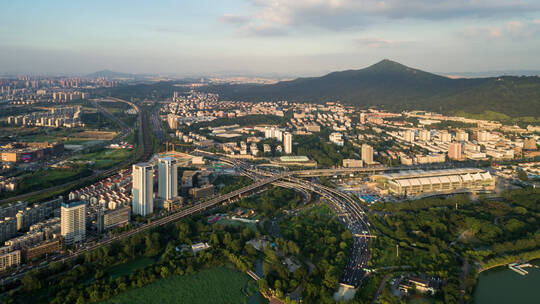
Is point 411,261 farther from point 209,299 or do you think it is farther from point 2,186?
point 2,186

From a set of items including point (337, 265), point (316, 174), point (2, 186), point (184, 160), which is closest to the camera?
point (337, 265)

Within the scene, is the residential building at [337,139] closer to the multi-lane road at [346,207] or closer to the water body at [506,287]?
the multi-lane road at [346,207]

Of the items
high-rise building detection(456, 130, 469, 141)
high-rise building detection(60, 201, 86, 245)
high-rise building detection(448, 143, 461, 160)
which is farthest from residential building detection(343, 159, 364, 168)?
high-rise building detection(60, 201, 86, 245)

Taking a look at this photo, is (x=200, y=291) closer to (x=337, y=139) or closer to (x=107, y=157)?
(x=107, y=157)

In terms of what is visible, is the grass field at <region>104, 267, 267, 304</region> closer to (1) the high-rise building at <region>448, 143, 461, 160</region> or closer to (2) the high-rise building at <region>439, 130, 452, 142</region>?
(1) the high-rise building at <region>448, 143, 461, 160</region>

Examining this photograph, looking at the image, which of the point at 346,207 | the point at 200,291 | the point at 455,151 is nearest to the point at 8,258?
the point at 200,291

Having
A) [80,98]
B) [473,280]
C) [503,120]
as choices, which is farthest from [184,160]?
[80,98]
